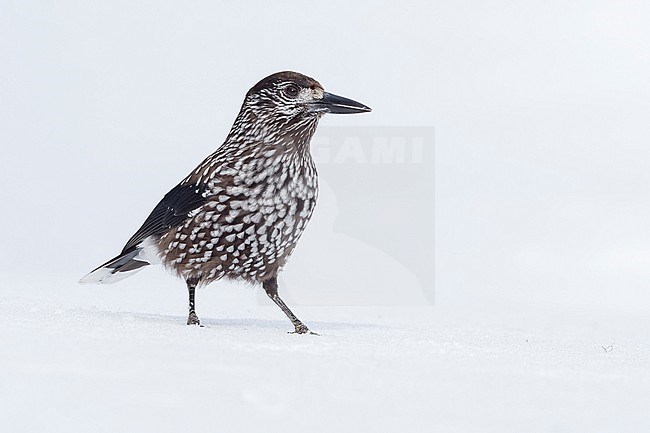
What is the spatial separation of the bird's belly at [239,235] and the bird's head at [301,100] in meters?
0.62

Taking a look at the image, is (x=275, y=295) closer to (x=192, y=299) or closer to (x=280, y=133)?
(x=192, y=299)

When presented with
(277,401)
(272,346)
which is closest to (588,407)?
(277,401)

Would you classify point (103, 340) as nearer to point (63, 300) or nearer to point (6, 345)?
point (6, 345)

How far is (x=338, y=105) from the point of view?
686 cm

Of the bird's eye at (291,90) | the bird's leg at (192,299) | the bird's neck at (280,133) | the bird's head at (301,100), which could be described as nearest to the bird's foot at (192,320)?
the bird's leg at (192,299)

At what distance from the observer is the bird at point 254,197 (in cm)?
677

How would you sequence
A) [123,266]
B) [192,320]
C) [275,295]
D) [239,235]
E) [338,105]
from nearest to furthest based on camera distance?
[239,235], [338,105], [192,320], [275,295], [123,266]

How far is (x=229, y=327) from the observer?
23.0 feet

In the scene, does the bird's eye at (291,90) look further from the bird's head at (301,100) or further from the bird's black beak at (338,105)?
the bird's black beak at (338,105)

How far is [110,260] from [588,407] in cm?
435

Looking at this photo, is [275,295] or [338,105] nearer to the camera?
[338,105]

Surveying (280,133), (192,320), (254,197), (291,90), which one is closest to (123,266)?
(192,320)

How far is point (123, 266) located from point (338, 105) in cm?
233

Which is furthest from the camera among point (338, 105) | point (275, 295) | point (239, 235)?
point (275, 295)
